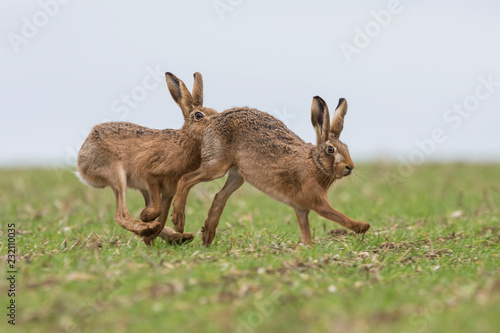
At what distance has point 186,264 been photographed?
21.5 ft

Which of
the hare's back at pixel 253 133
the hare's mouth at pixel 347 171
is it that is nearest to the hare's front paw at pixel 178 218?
the hare's back at pixel 253 133

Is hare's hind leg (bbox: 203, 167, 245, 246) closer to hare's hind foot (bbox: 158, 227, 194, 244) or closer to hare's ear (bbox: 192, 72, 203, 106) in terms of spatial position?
hare's hind foot (bbox: 158, 227, 194, 244)

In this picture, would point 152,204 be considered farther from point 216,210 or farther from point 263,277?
point 263,277

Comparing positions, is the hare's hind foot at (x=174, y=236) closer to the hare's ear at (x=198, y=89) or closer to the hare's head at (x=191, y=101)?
the hare's head at (x=191, y=101)

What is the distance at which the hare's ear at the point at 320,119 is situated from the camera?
7.61 meters

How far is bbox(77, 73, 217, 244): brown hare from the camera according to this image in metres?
8.05

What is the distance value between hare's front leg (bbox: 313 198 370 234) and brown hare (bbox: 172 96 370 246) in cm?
1

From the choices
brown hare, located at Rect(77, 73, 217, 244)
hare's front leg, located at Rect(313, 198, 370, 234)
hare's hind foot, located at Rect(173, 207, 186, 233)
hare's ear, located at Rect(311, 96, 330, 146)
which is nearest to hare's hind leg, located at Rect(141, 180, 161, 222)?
brown hare, located at Rect(77, 73, 217, 244)

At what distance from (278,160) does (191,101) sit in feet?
4.97

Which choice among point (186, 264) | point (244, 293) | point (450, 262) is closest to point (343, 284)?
point (244, 293)

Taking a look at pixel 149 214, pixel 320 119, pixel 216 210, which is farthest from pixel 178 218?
pixel 320 119

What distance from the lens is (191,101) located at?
8.59 m

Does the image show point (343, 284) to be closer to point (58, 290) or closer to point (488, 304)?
point (488, 304)

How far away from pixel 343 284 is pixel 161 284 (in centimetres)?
158
